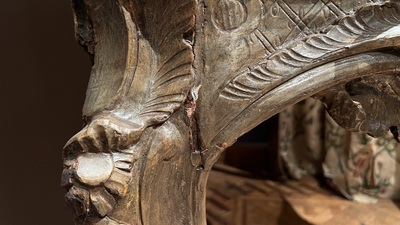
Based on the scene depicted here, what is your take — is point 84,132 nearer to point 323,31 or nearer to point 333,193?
point 323,31

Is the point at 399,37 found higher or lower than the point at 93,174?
higher

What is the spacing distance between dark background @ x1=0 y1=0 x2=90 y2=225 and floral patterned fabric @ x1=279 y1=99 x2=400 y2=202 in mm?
405

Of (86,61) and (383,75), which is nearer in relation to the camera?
(383,75)

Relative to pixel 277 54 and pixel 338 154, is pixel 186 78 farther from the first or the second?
pixel 338 154

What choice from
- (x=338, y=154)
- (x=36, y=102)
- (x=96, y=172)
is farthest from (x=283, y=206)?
(x=96, y=172)

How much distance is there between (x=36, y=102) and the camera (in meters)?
0.95

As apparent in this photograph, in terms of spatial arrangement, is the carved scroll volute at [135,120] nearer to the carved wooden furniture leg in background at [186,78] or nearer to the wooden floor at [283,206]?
the carved wooden furniture leg in background at [186,78]

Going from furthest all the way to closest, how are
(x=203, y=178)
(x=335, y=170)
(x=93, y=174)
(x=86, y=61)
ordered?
(x=335, y=170) → (x=86, y=61) → (x=203, y=178) → (x=93, y=174)

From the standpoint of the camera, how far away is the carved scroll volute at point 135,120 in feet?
1.69

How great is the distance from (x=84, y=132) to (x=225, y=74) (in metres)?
0.14

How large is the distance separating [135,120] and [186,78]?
6 cm

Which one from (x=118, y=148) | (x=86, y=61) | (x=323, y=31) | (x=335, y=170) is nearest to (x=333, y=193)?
(x=335, y=170)

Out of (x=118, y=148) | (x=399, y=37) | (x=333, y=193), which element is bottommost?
(x=333, y=193)

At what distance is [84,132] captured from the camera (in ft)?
1.70
